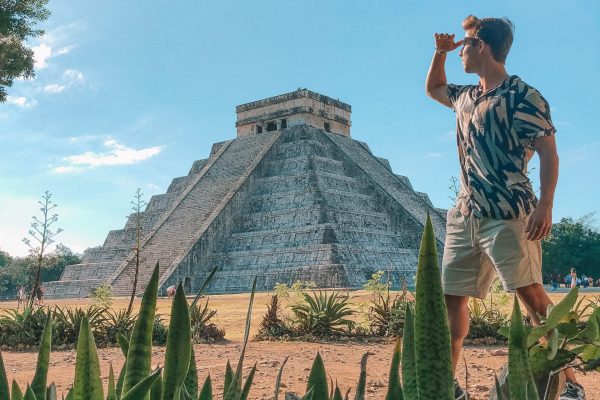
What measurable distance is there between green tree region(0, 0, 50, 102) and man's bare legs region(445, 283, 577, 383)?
55.6ft

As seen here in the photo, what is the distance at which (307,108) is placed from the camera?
29.0 meters

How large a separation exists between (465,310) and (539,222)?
2.01 feet

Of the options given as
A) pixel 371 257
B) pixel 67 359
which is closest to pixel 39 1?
pixel 371 257

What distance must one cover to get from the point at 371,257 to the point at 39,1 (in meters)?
13.6

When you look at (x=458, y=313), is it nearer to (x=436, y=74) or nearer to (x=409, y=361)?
(x=436, y=74)

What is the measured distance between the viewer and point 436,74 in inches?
132

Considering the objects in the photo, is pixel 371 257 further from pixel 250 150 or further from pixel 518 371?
pixel 518 371

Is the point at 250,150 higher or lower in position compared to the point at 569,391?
higher

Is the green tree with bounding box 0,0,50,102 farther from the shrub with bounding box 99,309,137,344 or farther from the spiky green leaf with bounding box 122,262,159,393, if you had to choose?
the spiky green leaf with bounding box 122,262,159,393

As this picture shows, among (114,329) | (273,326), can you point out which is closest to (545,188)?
(273,326)

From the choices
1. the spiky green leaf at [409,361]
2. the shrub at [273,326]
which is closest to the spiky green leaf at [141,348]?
the spiky green leaf at [409,361]

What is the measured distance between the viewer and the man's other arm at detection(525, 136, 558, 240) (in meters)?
2.59

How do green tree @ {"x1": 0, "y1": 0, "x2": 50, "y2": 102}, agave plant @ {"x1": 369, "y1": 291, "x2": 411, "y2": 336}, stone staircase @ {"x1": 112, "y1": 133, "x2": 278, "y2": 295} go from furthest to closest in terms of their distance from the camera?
stone staircase @ {"x1": 112, "y1": 133, "x2": 278, "y2": 295}, green tree @ {"x1": 0, "y1": 0, "x2": 50, "y2": 102}, agave plant @ {"x1": 369, "y1": 291, "x2": 411, "y2": 336}

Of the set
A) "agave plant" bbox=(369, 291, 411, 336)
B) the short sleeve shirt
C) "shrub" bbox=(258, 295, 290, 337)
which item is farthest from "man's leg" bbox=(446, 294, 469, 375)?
"shrub" bbox=(258, 295, 290, 337)
